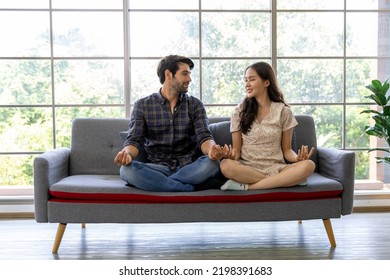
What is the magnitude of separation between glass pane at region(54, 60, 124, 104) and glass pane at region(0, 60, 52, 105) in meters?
0.11

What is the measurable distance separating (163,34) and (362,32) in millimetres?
1680

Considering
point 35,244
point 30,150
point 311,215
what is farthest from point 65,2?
point 311,215

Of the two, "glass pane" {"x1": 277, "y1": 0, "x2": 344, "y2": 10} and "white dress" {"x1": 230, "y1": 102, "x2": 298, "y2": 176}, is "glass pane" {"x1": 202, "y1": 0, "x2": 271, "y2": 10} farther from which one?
"white dress" {"x1": 230, "y1": 102, "x2": 298, "y2": 176}

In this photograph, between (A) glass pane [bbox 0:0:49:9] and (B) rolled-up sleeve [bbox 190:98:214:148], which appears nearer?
(B) rolled-up sleeve [bbox 190:98:214:148]

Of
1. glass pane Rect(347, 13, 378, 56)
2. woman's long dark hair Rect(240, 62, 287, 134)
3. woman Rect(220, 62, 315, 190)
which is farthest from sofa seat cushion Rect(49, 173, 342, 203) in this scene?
glass pane Rect(347, 13, 378, 56)

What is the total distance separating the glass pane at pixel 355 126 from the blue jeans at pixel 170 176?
1.69 m

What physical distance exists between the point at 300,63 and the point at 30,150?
7.79ft

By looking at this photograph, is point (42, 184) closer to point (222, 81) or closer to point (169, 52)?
point (169, 52)

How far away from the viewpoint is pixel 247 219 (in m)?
2.81

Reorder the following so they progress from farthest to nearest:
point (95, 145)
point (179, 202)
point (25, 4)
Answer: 1. point (25, 4)
2. point (95, 145)
3. point (179, 202)

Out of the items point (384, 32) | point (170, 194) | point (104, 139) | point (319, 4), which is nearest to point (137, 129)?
point (104, 139)

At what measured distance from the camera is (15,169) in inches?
156

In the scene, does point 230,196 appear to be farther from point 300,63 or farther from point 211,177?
point 300,63

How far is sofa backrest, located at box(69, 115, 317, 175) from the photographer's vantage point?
333 centimetres
